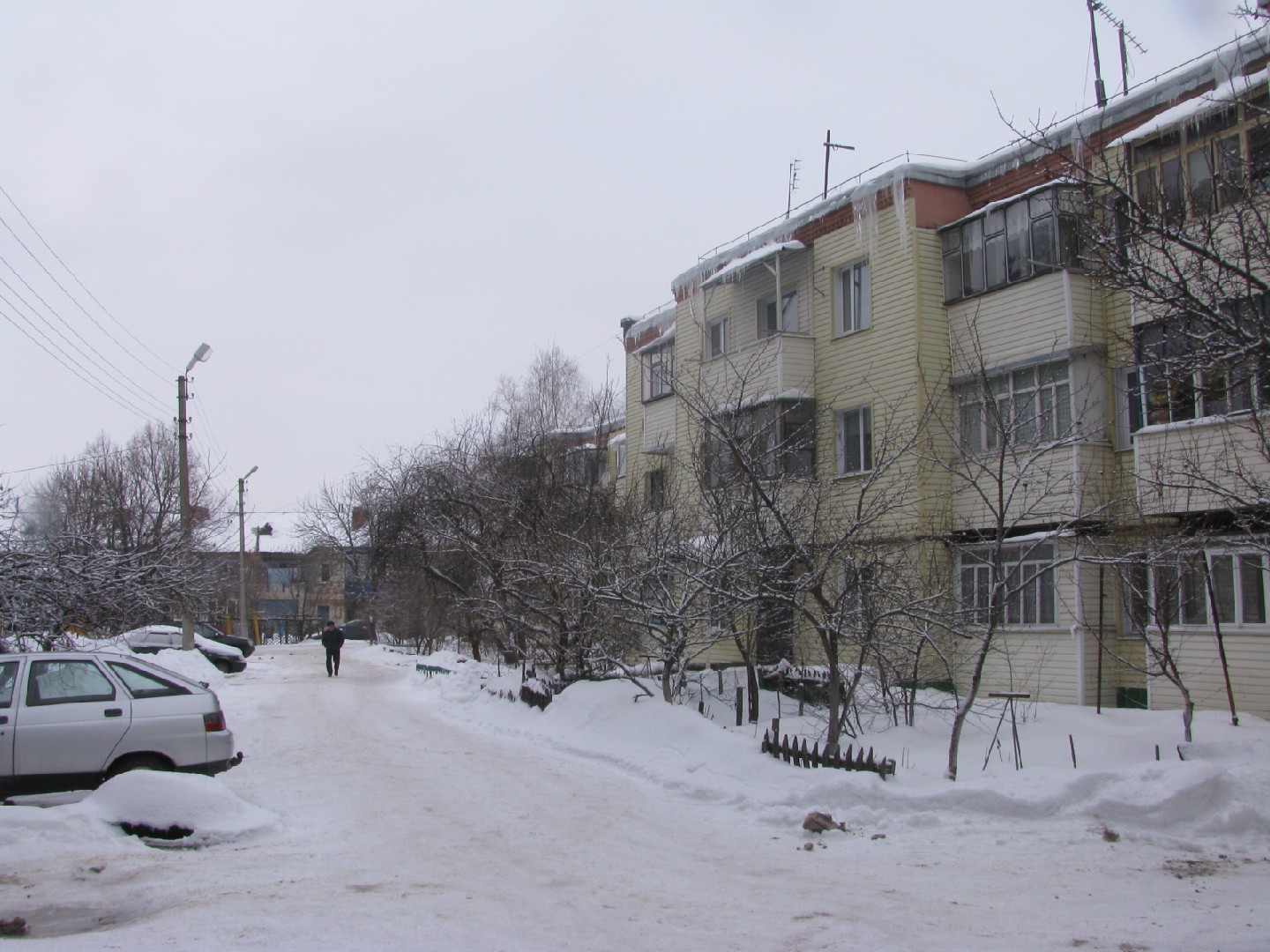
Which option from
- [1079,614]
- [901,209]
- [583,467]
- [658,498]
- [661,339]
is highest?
[901,209]

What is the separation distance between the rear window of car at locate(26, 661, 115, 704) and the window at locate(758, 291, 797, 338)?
15.0 metres

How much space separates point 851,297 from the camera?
21500 mm

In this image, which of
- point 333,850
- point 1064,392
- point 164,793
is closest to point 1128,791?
point 333,850

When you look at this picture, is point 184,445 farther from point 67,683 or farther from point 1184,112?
point 1184,112

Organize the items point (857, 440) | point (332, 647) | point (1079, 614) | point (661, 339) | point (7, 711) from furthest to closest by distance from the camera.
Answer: point (332, 647)
point (661, 339)
point (857, 440)
point (1079, 614)
point (7, 711)

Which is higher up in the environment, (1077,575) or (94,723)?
(1077,575)

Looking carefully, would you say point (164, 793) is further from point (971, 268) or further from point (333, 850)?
point (971, 268)

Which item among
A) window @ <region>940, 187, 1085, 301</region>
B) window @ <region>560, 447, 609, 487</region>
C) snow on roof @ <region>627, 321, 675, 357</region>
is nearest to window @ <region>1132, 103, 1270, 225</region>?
window @ <region>940, 187, 1085, 301</region>

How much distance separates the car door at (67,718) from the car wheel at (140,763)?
0.12 m

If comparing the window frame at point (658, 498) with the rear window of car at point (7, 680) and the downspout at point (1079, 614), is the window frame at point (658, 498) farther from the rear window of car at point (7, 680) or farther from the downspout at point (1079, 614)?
the rear window of car at point (7, 680)

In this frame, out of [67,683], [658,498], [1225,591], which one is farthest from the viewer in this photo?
[658,498]

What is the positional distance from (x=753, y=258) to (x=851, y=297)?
2204 millimetres

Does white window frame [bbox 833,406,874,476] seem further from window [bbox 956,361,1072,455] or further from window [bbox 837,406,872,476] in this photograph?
window [bbox 956,361,1072,455]

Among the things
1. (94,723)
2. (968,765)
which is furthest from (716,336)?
(94,723)
